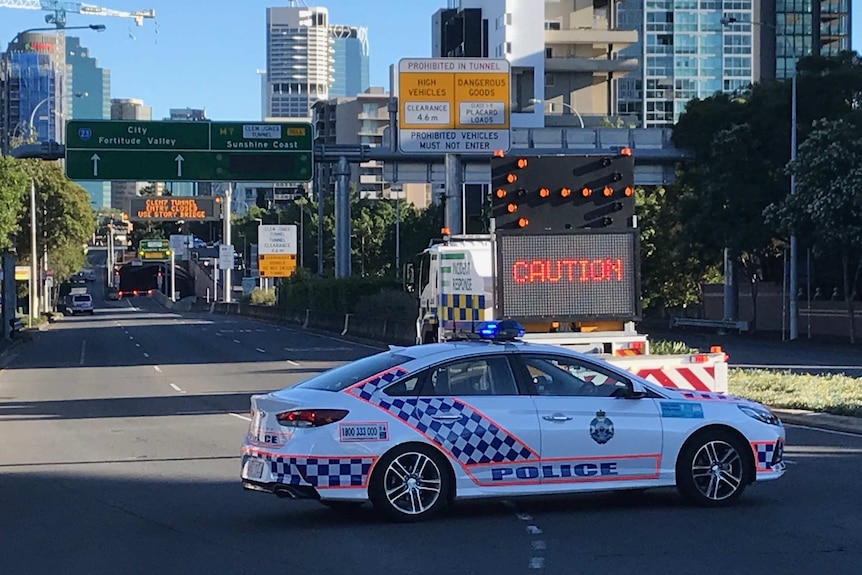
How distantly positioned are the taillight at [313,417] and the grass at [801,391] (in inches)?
405

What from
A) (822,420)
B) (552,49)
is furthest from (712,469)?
(552,49)

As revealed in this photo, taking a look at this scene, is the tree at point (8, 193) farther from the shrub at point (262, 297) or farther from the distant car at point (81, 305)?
the distant car at point (81, 305)

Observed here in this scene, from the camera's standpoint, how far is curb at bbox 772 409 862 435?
17.5 meters

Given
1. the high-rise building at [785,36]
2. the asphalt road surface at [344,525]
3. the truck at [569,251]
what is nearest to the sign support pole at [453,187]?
the truck at [569,251]

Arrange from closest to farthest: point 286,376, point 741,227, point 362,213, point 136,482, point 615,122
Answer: point 136,482 → point 286,376 → point 741,227 → point 615,122 → point 362,213

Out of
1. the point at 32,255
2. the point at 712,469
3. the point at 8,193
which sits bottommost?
the point at 712,469

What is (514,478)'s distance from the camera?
10.6 m

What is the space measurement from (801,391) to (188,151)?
24182 millimetres

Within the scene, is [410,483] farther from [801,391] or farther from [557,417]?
[801,391]

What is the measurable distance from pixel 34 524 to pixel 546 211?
10303 millimetres

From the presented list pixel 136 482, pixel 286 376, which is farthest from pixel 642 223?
pixel 136 482

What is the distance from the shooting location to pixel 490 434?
1051cm

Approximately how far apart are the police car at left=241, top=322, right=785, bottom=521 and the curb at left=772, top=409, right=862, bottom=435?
22.0 feet

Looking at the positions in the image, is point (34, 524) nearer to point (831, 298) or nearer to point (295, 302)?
point (831, 298)
